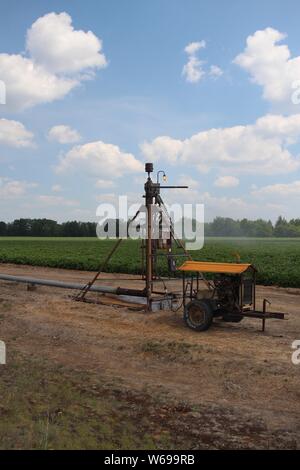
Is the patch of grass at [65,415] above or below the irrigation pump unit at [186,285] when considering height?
below

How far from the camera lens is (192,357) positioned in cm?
938

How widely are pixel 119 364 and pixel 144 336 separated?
6.98 feet

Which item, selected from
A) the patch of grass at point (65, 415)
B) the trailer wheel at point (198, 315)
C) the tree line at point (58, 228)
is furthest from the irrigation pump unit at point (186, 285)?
the tree line at point (58, 228)

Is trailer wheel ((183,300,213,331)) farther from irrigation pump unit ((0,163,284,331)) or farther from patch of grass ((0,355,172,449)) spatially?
patch of grass ((0,355,172,449))

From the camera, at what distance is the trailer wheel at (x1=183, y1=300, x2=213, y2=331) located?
11516mm

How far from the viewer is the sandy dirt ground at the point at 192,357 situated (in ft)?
21.3

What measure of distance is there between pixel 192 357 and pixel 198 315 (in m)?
2.40

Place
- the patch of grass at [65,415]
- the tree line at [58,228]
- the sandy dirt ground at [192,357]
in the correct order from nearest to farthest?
the patch of grass at [65,415]
the sandy dirt ground at [192,357]
the tree line at [58,228]

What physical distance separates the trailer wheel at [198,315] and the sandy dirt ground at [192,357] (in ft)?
0.70

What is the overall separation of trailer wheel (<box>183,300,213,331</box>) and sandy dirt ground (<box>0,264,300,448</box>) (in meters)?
0.21

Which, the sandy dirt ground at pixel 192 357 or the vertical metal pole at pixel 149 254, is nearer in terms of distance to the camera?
the sandy dirt ground at pixel 192 357

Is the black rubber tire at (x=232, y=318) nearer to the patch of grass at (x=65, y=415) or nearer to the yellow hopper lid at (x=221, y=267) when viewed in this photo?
the yellow hopper lid at (x=221, y=267)

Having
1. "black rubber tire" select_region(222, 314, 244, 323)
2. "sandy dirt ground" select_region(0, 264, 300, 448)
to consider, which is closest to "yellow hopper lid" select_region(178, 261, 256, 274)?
"black rubber tire" select_region(222, 314, 244, 323)
